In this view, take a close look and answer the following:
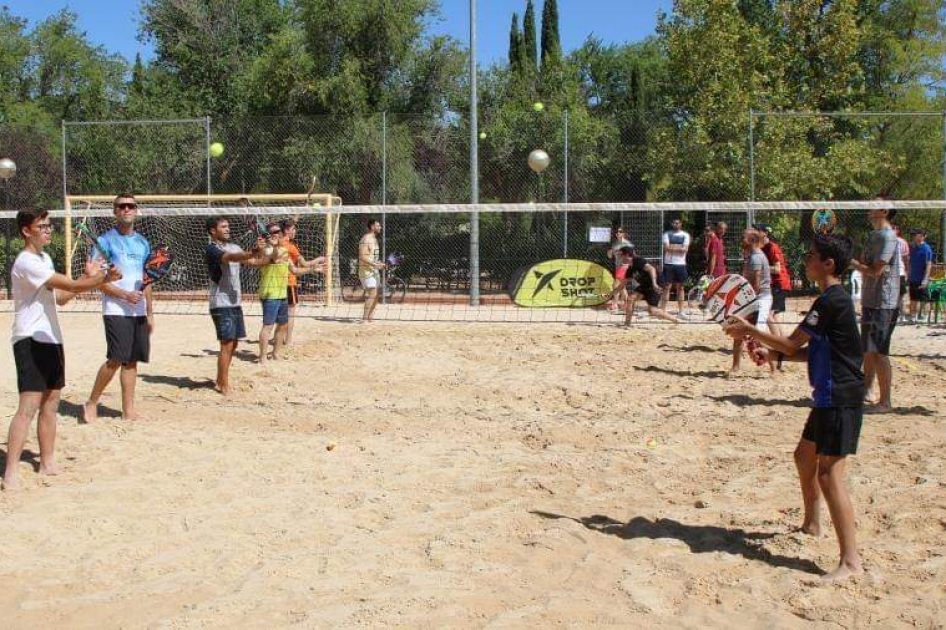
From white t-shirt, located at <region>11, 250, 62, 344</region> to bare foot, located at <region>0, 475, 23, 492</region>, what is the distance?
2.66 ft

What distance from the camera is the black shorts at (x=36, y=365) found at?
5.62 metres

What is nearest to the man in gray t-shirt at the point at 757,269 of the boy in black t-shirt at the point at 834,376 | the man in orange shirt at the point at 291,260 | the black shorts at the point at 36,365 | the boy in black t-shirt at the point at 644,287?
the boy in black t-shirt at the point at 644,287

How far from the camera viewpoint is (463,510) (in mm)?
5410

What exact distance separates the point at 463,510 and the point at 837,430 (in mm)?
2075

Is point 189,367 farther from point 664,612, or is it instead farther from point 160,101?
point 160,101

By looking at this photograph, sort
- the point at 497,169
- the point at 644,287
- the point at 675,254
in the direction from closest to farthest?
the point at 644,287, the point at 675,254, the point at 497,169

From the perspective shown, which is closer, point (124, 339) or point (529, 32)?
point (124, 339)

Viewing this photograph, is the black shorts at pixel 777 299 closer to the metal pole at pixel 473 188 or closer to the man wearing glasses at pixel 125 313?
the metal pole at pixel 473 188

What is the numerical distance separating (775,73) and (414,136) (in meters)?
8.45

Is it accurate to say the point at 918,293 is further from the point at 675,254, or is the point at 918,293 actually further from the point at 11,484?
the point at 11,484

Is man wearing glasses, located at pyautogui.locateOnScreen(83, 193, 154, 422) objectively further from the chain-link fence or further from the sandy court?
the chain-link fence

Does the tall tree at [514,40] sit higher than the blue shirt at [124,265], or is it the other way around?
the tall tree at [514,40]

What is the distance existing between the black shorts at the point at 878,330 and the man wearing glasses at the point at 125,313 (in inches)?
227

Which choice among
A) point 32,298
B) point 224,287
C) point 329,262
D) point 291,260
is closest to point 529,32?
point 329,262
